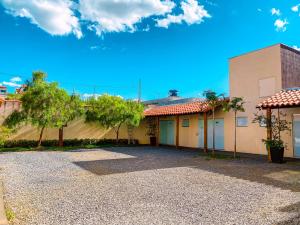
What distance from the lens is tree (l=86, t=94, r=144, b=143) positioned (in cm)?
1841

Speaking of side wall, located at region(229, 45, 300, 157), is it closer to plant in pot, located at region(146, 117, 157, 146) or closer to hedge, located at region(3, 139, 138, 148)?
plant in pot, located at region(146, 117, 157, 146)

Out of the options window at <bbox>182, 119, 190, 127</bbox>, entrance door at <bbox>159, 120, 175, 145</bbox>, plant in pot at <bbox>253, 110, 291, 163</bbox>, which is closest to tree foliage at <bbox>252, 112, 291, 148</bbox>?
plant in pot at <bbox>253, 110, 291, 163</bbox>

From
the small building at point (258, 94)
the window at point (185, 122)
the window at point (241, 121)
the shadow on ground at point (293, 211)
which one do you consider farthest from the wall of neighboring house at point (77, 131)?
the shadow on ground at point (293, 211)

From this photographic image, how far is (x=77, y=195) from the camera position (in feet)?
19.3

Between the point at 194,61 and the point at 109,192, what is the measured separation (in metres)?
20.8

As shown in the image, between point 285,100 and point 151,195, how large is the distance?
8.38 metres

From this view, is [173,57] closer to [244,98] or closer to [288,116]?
[244,98]

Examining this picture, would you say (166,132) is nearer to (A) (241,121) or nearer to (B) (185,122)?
(B) (185,122)

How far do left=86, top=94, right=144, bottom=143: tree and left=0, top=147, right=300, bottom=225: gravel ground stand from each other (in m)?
9.00

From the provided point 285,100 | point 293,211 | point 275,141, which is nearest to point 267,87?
point 285,100

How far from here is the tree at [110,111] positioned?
1841 cm

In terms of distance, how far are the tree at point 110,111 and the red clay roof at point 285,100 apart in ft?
33.4

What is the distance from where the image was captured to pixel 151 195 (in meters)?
5.91

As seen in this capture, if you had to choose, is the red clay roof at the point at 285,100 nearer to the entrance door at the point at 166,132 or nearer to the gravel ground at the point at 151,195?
the gravel ground at the point at 151,195
